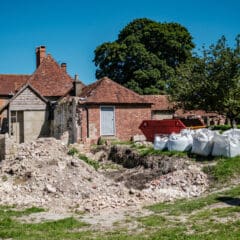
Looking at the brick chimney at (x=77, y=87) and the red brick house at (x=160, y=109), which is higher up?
the brick chimney at (x=77, y=87)

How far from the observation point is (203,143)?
16.1 m

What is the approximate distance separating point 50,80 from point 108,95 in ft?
25.7

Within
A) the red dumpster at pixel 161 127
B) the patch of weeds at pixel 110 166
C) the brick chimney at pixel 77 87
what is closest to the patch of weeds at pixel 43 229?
the patch of weeds at pixel 110 166

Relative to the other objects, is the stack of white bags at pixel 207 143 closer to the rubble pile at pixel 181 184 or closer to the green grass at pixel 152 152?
the green grass at pixel 152 152

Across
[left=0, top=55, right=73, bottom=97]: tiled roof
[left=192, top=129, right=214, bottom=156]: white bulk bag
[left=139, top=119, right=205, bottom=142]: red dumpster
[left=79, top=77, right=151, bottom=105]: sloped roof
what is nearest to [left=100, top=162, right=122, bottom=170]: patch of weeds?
[left=139, top=119, right=205, bottom=142]: red dumpster

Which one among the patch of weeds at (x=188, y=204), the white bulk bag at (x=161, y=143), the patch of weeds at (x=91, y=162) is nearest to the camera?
the patch of weeds at (x=188, y=204)

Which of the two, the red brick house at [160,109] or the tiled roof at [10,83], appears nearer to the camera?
the red brick house at [160,109]

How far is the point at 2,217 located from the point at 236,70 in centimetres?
1824

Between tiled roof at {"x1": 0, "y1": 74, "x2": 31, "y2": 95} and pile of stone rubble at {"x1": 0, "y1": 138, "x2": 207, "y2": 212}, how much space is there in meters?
22.9

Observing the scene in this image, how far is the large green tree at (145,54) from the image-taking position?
134 ft

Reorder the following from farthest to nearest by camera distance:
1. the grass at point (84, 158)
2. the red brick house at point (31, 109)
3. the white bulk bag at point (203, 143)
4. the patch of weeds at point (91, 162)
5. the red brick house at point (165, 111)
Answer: the red brick house at point (165, 111)
the red brick house at point (31, 109)
the grass at point (84, 158)
the patch of weeds at point (91, 162)
the white bulk bag at point (203, 143)

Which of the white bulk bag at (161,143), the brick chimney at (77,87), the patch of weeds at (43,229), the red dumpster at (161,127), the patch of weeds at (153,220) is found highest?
the brick chimney at (77,87)

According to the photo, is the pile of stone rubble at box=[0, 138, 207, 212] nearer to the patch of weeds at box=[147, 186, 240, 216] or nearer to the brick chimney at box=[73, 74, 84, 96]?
the patch of weeds at box=[147, 186, 240, 216]

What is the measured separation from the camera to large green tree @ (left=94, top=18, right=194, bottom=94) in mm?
40844
